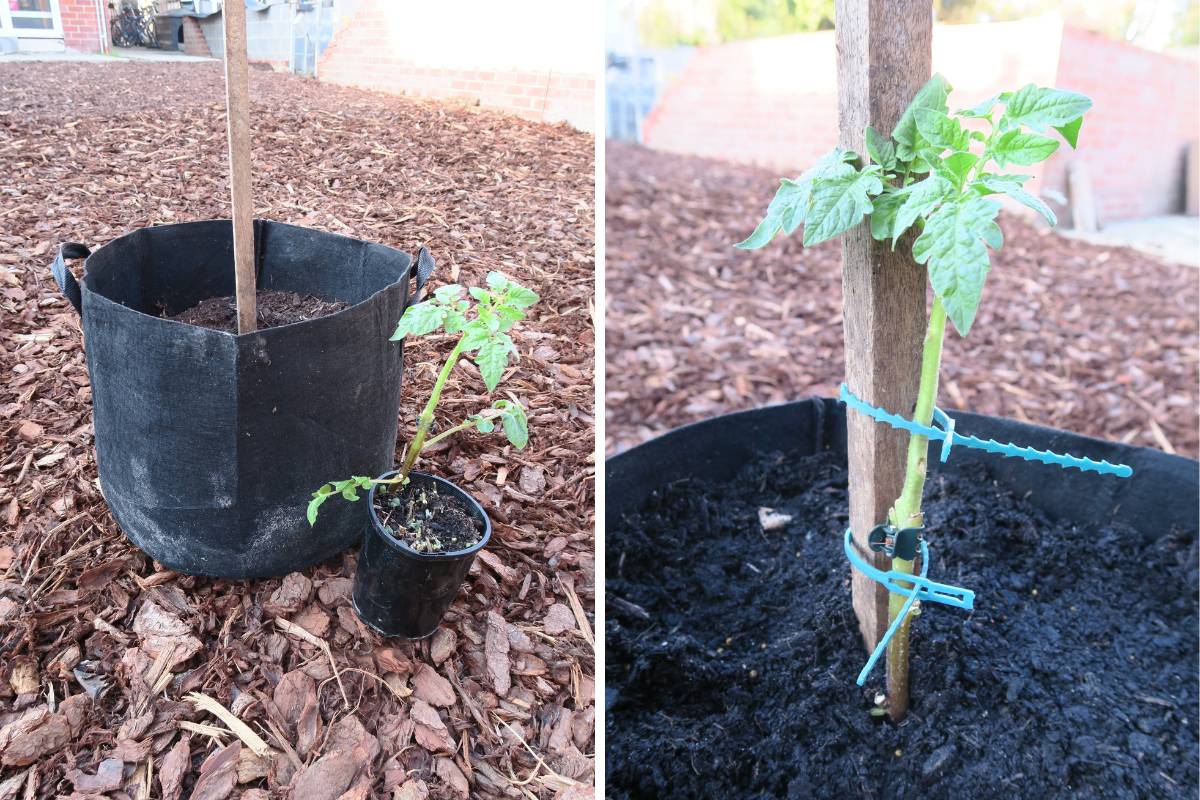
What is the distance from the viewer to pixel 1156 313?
3.18 metres

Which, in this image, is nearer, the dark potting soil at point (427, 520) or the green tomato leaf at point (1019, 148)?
the green tomato leaf at point (1019, 148)

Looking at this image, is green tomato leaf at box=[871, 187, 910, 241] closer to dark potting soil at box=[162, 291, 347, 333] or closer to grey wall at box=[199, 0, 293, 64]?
dark potting soil at box=[162, 291, 347, 333]

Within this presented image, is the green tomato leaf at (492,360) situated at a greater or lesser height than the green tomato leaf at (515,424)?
greater

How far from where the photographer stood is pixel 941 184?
0.74m

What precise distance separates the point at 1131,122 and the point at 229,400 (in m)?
5.37

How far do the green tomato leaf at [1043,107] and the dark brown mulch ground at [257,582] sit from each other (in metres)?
1.01

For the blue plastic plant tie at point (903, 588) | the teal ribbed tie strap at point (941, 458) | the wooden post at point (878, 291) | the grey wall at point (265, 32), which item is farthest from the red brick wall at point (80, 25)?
the blue plastic plant tie at point (903, 588)

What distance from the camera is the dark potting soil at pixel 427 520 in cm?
128

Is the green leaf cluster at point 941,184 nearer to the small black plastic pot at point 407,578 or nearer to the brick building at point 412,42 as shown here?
the small black plastic pot at point 407,578

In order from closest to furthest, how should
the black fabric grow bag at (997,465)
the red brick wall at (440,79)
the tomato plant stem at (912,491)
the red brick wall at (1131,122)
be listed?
the tomato plant stem at (912,491) → the black fabric grow bag at (997,465) → the red brick wall at (440,79) → the red brick wall at (1131,122)

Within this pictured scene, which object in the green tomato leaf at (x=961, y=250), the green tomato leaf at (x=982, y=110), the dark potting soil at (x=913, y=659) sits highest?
the green tomato leaf at (x=982, y=110)

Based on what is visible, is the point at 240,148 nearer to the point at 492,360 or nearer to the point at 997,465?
the point at 492,360

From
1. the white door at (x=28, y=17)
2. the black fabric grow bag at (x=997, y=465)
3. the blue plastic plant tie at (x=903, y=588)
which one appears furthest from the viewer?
the black fabric grow bag at (x=997, y=465)

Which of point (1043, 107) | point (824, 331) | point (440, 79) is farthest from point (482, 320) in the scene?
point (824, 331)
